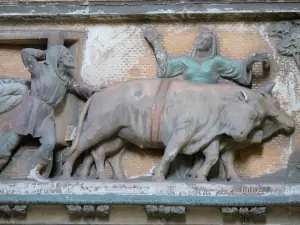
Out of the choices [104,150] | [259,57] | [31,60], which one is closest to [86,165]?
[104,150]

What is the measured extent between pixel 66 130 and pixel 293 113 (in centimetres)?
189

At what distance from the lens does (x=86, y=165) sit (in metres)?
6.28

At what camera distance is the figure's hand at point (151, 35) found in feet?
21.7

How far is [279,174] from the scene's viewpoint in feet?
20.3

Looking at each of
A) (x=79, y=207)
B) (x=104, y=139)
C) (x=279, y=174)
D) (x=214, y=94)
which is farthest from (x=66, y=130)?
(x=279, y=174)

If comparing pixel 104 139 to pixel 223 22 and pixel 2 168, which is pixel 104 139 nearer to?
pixel 2 168

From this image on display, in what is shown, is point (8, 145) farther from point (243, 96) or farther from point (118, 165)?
point (243, 96)

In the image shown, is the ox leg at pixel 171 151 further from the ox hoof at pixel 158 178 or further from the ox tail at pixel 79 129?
the ox tail at pixel 79 129

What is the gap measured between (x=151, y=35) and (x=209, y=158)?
127 cm

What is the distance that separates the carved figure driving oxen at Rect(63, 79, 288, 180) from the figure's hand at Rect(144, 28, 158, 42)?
487 mm

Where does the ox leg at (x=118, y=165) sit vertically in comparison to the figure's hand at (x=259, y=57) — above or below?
below

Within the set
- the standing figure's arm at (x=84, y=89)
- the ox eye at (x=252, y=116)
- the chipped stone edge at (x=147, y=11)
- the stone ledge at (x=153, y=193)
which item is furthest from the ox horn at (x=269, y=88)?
the standing figure's arm at (x=84, y=89)

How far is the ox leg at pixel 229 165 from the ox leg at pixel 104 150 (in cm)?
85

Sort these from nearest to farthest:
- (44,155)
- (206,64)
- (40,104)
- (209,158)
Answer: (209,158) < (44,155) < (40,104) < (206,64)
